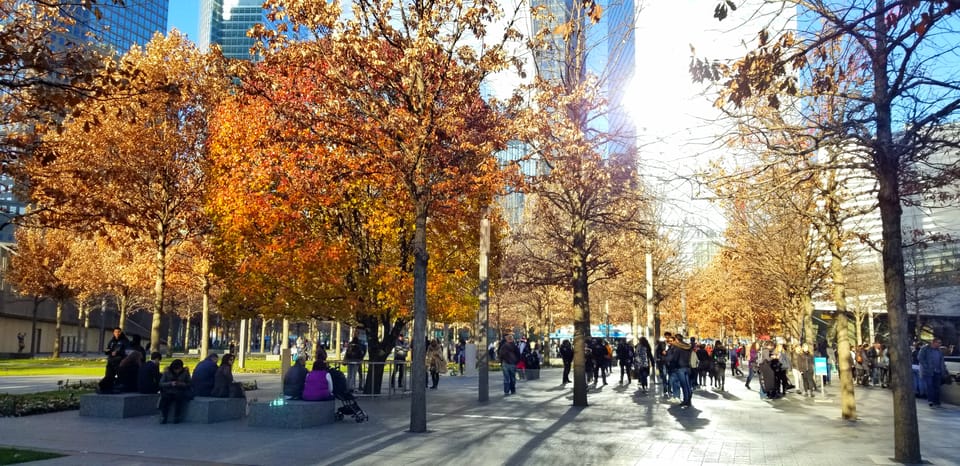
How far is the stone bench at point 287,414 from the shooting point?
12.4 m

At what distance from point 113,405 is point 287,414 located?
4018mm

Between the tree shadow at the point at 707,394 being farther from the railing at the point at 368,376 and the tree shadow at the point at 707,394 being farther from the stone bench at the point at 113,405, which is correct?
the stone bench at the point at 113,405

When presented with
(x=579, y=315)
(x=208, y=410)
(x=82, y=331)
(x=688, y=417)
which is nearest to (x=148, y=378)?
(x=208, y=410)

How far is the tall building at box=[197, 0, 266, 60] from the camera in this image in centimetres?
19500

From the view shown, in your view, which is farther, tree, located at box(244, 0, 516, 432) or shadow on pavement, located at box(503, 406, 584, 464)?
tree, located at box(244, 0, 516, 432)

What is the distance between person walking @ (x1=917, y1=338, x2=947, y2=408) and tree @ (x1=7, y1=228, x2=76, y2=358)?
4383cm

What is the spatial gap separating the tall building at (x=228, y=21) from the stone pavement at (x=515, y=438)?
19862 centimetres

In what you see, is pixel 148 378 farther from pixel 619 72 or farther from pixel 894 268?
pixel 894 268

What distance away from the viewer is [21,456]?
921 cm

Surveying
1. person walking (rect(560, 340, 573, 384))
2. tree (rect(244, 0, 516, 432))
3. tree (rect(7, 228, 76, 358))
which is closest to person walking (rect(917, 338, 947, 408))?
person walking (rect(560, 340, 573, 384))

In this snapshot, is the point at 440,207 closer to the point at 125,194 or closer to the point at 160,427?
the point at 160,427

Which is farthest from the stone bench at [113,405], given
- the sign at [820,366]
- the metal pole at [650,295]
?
the sign at [820,366]

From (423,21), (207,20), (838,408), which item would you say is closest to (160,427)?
(423,21)

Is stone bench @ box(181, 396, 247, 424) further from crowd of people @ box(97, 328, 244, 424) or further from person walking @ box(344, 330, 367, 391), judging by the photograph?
person walking @ box(344, 330, 367, 391)
